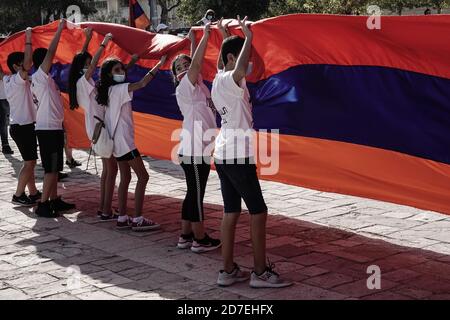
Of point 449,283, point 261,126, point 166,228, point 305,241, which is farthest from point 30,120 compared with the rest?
point 449,283

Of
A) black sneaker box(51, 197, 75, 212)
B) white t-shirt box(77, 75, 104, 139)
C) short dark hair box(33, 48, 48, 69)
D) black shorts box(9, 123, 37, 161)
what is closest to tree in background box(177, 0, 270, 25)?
black shorts box(9, 123, 37, 161)

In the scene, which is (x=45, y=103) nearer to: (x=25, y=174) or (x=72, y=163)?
(x=25, y=174)

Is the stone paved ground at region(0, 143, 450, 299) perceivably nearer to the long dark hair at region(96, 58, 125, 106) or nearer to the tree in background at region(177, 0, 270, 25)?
the long dark hair at region(96, 58, 125, 106)

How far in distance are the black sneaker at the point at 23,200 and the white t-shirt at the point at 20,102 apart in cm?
95

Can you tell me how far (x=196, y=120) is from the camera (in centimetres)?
586

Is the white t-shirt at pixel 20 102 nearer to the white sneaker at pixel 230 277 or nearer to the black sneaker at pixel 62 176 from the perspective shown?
the black sneaker at pixel 62 176

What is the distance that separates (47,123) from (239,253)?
117 inches

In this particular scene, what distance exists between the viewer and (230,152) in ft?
16.1

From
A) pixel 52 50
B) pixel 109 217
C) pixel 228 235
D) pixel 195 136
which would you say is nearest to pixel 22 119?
pixel 52 50

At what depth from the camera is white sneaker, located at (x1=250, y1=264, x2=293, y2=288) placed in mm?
4988

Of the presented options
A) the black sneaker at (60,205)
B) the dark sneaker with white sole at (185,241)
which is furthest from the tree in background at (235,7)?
the dark sneaker with white sole at (185,241)

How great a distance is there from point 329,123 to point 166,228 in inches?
90.6

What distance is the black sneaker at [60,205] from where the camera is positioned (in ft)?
26.0
